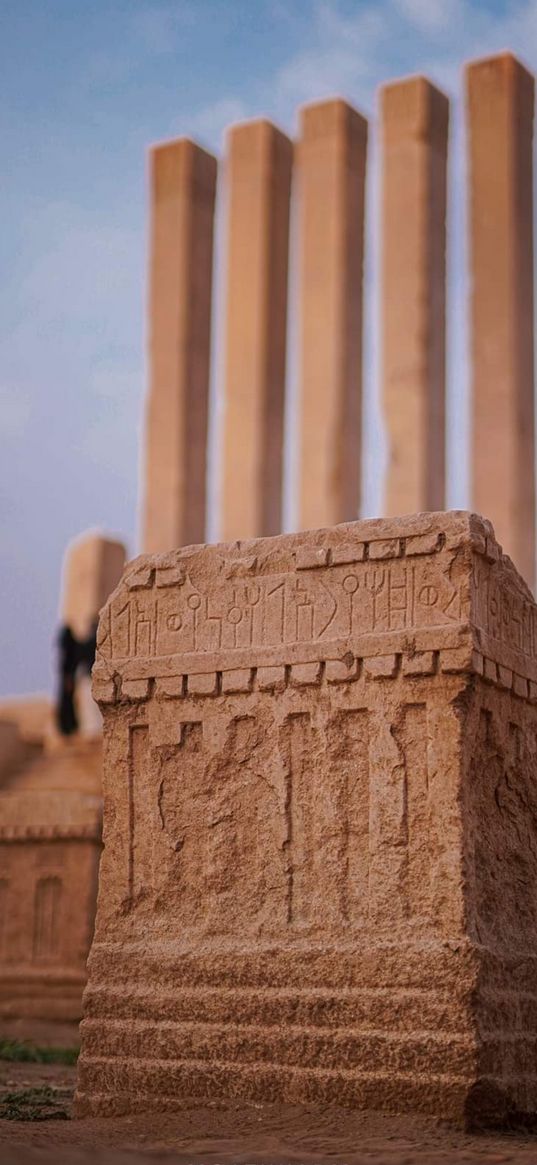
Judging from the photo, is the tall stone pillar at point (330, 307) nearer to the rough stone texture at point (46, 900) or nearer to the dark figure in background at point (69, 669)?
the dark figure in background at point (69, 669)

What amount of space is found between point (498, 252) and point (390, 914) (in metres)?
16.3

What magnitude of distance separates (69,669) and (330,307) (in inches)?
244

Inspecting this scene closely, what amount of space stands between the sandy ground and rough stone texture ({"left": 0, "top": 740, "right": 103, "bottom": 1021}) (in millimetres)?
5434

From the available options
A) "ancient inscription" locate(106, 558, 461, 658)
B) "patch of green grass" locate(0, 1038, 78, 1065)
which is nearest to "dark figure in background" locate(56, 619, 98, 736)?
"patch of green grass" locate(0, 1038, 78, 1065)

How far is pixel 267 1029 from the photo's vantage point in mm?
5871

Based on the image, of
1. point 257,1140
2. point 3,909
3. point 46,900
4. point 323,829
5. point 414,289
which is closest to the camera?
point 257,1140

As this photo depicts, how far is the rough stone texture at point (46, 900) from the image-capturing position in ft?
37.8

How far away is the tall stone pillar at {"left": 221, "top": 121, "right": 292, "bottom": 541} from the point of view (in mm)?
22188

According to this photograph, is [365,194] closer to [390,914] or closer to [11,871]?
[11,871]

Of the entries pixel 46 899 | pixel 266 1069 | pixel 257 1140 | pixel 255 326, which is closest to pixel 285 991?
pixel 266 1069

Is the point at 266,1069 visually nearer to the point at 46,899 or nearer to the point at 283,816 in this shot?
the point at 283,816

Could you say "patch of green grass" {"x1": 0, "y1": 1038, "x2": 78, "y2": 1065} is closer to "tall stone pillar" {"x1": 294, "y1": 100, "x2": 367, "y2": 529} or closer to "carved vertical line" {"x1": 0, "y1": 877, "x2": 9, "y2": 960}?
"carved vertical line" {"x1": 0, "y1": 877, "x2": 9, "y2": 960}

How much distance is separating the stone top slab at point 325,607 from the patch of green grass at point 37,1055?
10.7 feet

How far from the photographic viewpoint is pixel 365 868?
5918 millimetres
